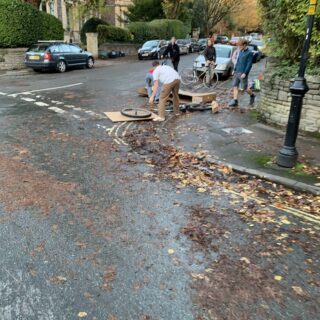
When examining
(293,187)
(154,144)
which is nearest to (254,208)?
(293,187)

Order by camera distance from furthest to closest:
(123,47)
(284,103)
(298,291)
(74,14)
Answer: (123,47) → (74,14) → (284,103) → (298,291)

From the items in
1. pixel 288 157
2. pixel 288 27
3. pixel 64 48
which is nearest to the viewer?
pixel 288 157

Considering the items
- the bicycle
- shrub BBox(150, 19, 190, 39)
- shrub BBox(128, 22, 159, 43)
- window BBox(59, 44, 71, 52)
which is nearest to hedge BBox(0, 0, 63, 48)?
window BBox(59, 44, 71, 52)

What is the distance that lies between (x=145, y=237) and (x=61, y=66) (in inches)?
735

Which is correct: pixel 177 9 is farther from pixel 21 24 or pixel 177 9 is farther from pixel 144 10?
pixel 21 24

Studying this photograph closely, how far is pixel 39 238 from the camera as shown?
13.7 feet

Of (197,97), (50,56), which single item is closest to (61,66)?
(50,56)

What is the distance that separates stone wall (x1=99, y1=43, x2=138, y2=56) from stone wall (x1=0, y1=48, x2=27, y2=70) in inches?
466

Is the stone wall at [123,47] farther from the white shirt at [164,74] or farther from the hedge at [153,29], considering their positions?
the white shirt at [164,74]

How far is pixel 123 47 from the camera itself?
35.9 m

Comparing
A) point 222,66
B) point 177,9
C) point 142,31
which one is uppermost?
point 177,9

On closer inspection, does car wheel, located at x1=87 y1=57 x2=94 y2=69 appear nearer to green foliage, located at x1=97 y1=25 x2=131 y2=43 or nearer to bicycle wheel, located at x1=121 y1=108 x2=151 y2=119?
green foliage, located at x1=97 y1=25 x2=131 y2=43

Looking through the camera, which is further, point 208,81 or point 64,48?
point 64,48

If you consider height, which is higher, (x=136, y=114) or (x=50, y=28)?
(x=50, y=28)
